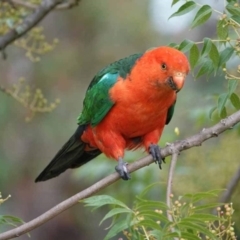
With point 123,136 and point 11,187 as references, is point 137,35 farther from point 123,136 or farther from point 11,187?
point 123,136

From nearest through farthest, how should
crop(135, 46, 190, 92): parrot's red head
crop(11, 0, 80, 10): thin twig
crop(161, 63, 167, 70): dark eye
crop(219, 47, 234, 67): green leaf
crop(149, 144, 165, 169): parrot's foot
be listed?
1. crop(219, 47, 234, 67): green leaf
2. crop(135, 46, 190, 92): parrot's red head
3. crop(161, 63, 167, 70): dark eye
4. crop(149, 144, 165, 169): parrot's foot
5. crop(11, 0, 80, 10): thin twig

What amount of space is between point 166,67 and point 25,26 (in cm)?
124

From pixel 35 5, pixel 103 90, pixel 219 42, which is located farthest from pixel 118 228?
pixel 35 5

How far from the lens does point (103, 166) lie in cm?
484

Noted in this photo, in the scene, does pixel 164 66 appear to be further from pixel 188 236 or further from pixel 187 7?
pixel 188 236

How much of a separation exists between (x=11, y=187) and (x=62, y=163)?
4950 millimetres

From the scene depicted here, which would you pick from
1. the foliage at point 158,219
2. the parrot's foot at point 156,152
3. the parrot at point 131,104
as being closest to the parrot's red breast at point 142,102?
the parrot at point 131,104

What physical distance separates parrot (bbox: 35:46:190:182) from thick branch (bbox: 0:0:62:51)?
577mm

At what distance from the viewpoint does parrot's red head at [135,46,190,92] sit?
288 centimetres

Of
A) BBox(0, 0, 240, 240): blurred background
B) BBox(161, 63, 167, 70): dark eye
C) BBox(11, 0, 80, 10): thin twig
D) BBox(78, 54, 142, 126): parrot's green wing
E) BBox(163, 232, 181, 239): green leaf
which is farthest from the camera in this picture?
BBox(0, 0, 240, 240): blurred background

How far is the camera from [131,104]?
10.8 feet

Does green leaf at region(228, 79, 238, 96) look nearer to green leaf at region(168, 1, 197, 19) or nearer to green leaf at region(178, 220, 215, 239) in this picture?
green leaf at region(168, 1, 197, 19)

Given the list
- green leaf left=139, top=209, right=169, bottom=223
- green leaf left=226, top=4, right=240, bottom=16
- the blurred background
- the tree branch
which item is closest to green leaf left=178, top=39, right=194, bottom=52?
green leaf left=226, top=4, right=240, bottom=16

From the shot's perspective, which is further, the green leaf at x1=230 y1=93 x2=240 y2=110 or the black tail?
the black tail
